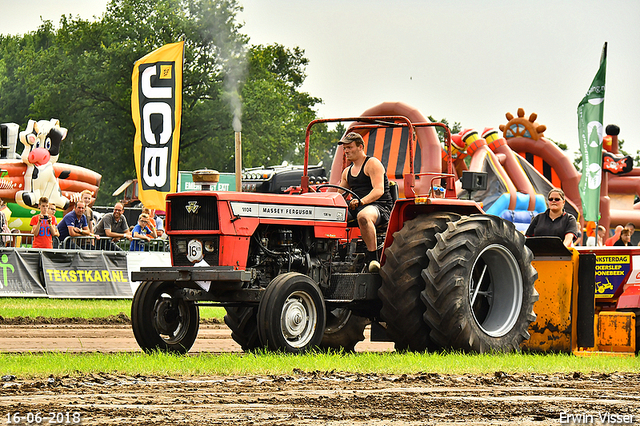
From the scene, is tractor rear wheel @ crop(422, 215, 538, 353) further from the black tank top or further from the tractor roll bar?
the black tank top

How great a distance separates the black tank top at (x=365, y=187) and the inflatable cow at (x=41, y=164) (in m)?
22.2

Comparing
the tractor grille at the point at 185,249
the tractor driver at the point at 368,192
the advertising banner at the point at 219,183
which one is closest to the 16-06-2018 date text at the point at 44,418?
the tractor grille at the point at 185,249

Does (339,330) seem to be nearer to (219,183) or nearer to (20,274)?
(20,274)

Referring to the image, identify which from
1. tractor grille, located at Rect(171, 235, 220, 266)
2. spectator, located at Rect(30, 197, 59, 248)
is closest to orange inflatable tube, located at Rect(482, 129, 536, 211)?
spectator, located at Rect(30, 197, 59, 248)

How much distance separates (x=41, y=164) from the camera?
30.4 metres

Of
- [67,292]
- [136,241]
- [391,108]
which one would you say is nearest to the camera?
[67,292]

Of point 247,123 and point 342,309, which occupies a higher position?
point 247,123

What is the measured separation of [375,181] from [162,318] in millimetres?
2341

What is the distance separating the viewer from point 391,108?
23750mm

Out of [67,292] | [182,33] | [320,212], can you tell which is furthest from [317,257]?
[182,33]

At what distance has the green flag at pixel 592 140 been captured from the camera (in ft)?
66.7

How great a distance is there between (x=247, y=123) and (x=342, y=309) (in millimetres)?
40590

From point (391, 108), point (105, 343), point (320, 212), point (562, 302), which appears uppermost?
point (391, 108)

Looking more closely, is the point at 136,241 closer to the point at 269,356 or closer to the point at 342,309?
the point at 342,309
